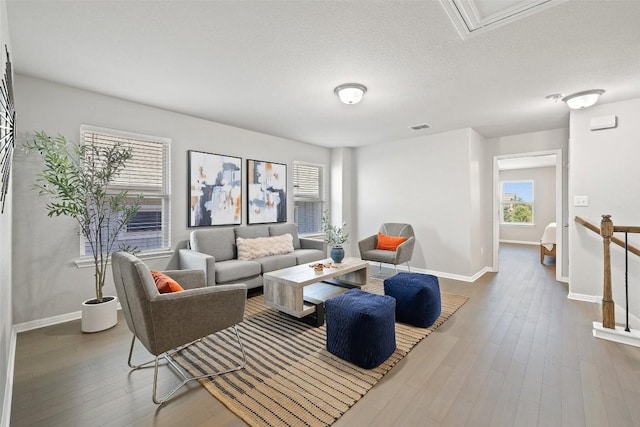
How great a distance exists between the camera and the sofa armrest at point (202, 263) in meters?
3.34

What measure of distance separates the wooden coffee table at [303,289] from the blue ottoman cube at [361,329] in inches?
20.5

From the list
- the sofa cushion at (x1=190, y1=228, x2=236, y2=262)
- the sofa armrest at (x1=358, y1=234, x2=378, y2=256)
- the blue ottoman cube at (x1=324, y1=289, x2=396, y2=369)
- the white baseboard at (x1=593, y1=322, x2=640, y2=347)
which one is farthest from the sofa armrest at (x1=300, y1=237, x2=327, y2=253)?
the white baseboard at (x1=593, y1=322, x2=640, y2=347)

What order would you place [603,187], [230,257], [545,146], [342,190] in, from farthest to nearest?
[342,190] → [545,146] → [230,257] → [603,187]

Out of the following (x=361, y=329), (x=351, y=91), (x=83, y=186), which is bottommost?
(x=361, y=329)

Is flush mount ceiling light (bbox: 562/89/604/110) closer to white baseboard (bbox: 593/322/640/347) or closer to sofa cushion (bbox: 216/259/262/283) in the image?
white baseboard (bbox: 593/322/640/347)

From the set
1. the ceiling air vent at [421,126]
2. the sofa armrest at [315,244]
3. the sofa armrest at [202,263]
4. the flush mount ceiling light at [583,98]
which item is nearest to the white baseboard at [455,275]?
the sofa armrest at [315,244]

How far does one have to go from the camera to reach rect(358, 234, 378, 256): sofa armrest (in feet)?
16.1

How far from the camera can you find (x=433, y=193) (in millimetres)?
5098

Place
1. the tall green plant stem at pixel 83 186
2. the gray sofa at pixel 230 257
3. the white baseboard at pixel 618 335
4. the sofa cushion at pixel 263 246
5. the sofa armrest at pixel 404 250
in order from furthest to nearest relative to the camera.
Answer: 1. the sofa armrest at pixel 404 250
2. the sofa cushion at pixel 263 246
3. the gray sofa at pixel 230 257
4. the tall green plant stem at pixel 83 186
5. the white baseboard at pixel 618 335

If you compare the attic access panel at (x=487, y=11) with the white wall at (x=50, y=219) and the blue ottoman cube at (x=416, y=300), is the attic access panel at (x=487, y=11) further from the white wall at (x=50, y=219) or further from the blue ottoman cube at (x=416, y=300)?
the white wall at (x=50, y=219)

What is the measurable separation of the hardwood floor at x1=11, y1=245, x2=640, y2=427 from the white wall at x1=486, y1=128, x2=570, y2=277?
220cm

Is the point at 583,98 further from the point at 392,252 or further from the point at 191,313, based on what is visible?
the point at 191,313

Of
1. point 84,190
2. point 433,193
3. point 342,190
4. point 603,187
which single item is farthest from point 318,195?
point 603,187

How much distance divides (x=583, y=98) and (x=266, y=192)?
14.5 ft
